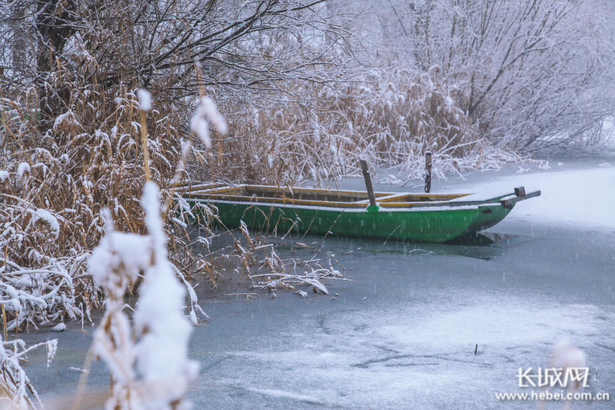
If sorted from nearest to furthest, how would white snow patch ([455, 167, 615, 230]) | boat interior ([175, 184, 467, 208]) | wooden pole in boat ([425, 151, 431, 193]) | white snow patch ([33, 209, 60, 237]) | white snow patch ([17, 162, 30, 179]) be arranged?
white snow patch ([33, 209, 60, 237]) → white snow patch ([17, 162, 30, 179]) → boat interior ([175, 184, 467, 208]) → white snow patch ([455, 167, 615, 230]) → wooden pole in boat ([425, 151, 431, 193])

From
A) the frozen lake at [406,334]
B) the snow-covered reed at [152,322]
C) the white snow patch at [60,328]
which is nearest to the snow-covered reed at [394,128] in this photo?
the frozen lake at [406,334]

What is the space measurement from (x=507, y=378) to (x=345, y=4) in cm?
1463

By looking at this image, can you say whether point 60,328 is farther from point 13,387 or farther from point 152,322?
point 152,322

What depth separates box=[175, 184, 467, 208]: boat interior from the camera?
6629 mm

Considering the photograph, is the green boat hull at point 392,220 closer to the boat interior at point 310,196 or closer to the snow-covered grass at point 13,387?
the boat interior at point 310,196

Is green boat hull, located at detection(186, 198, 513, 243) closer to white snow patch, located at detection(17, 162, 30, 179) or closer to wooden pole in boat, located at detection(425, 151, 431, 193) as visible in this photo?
wooden pole in boat, located at detection(425, 151, 431, 193)

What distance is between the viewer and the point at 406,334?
11.7ft

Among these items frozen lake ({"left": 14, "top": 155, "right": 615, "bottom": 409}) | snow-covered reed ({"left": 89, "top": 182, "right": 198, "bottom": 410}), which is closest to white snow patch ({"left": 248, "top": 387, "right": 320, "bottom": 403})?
frozen lake ({"left": 14, "top": 155, "right": 615, "bottom": 409})

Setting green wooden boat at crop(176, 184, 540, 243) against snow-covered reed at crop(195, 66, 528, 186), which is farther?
snow-covered reed at crop(195, 66, 528, 186)

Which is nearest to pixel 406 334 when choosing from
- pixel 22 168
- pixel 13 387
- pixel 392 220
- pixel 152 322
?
pixel 13 387

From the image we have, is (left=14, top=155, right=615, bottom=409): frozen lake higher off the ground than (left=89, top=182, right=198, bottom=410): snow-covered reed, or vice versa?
(left=89, top=182, right=198, bottom=410): snow-covered reed

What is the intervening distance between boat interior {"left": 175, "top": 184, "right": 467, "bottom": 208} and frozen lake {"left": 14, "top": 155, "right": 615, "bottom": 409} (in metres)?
0.70

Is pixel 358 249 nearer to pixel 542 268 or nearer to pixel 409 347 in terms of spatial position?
pixel 542 268

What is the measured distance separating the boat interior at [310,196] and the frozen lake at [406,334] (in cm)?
70
